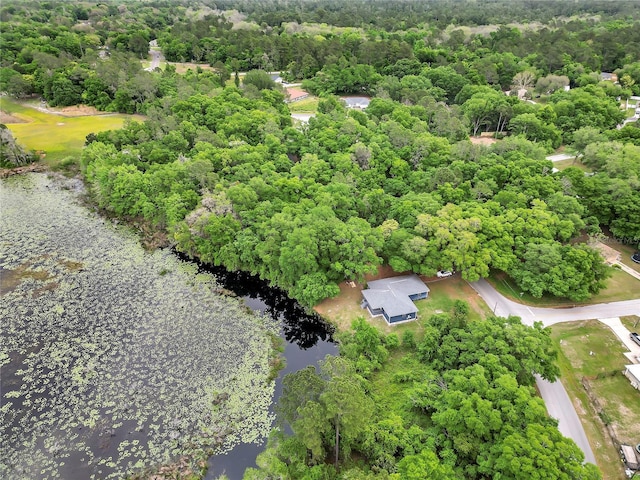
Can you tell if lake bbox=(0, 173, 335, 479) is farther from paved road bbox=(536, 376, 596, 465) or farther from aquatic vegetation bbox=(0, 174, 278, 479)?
paved road bbox=(536, 376, 596, 465)

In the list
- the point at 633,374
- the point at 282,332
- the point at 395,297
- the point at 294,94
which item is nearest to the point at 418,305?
the point at 395,297

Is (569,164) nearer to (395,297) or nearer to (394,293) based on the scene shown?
(394,293)

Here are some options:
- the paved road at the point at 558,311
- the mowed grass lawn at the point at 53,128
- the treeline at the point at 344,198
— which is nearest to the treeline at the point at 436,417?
the paved road at the point at 558,311

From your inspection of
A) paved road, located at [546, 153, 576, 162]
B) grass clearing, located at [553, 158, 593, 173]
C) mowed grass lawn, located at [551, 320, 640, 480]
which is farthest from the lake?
paved road, located at [546, 153, 576, 162]

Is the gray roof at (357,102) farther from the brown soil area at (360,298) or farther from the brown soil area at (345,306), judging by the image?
the brown soil area at (345,306)

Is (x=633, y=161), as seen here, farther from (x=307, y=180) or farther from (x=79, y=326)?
(x=79, y=326)

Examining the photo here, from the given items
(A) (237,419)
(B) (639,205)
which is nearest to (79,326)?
(A) (237,419)
